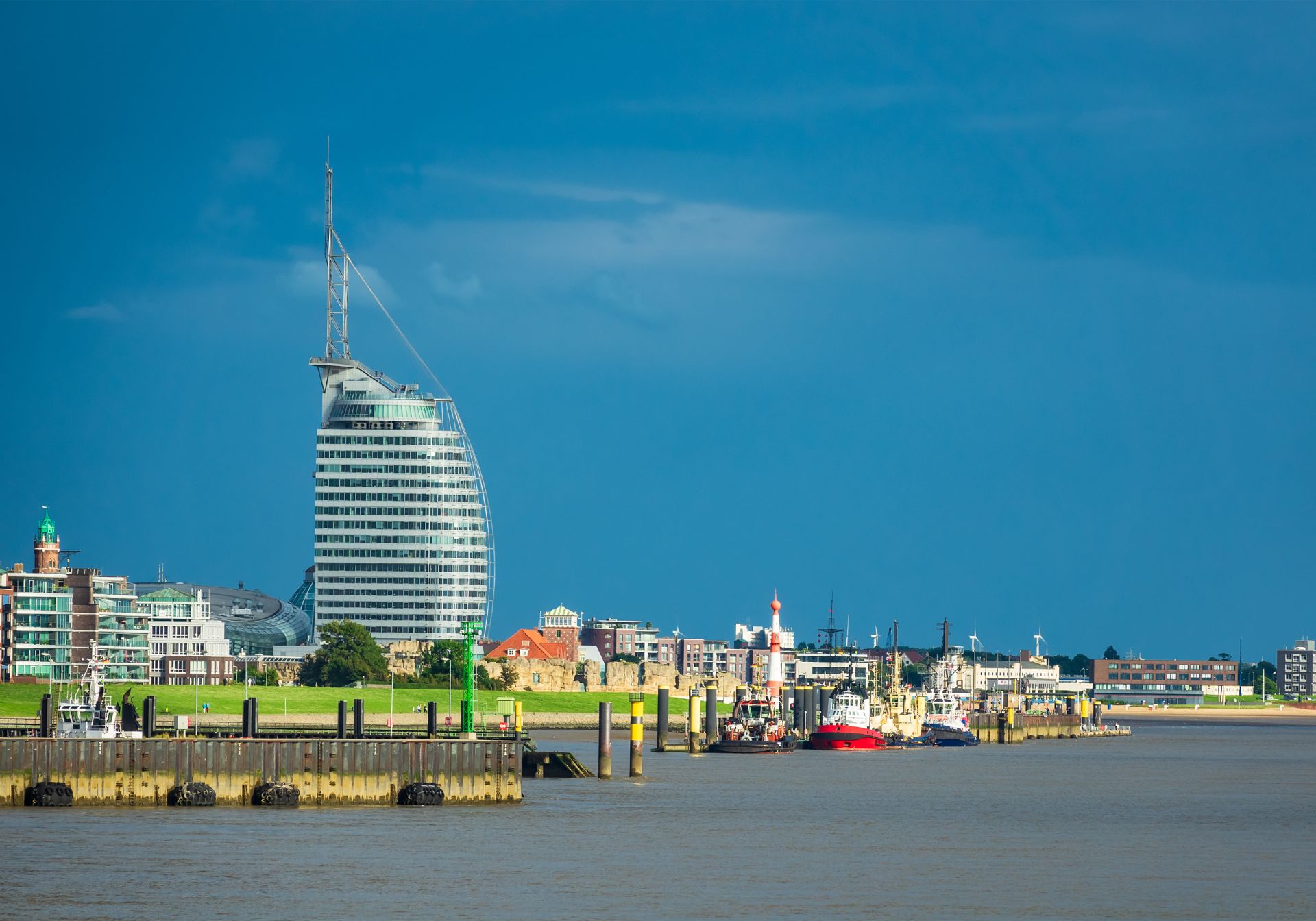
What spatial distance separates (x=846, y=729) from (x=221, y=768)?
91263mm

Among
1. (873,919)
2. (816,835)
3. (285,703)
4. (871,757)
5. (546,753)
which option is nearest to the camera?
(873,919)

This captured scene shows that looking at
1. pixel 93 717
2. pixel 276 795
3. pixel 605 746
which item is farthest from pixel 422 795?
pixel 605 746

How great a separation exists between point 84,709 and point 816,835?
110 feet

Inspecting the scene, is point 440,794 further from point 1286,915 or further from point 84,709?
point 1286,915

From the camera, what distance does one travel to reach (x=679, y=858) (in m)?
71.4

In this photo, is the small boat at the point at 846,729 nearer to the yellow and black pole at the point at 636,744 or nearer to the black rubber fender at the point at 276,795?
the yellow and black pole at the point at 636,744

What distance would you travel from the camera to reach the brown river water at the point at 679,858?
2324 inches

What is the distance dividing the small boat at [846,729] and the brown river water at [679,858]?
55.0m

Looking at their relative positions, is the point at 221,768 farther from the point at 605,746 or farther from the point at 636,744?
the point at 636,744

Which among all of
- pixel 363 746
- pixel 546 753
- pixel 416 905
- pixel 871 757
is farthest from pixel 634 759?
pixel 416 905

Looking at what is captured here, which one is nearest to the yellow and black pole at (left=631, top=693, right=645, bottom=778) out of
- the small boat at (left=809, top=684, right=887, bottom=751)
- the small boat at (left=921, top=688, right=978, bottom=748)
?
the small boat at (left=809, top=684, right=887, bottom=751)

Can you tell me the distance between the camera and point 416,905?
58.3m

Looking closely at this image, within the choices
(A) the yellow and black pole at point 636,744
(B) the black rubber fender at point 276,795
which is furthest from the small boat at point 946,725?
(B) the black rubber fender at point 276,795

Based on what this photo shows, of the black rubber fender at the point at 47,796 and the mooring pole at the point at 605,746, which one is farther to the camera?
the mooring pole at the point at 605,746
